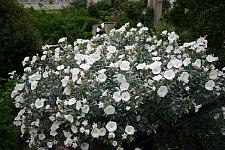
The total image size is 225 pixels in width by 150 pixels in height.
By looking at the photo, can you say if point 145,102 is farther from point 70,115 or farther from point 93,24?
point 93,24

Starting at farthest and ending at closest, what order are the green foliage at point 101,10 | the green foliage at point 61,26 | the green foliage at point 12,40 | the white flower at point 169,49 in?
the green foliage at point 101,10 < the green foliage at point 61,26 < the green foliage at point 12,40 < the white flower at point 169,49

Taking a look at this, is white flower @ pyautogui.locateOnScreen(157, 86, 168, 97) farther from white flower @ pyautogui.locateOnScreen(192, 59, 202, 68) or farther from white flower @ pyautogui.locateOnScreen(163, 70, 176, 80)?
white flower @ pyautogui.locateOnScreen(192, 59, 202, 68)

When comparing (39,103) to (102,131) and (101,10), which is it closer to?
(102,131)

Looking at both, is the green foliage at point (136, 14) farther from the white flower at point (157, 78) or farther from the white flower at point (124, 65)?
the white flower at point (157, 78)

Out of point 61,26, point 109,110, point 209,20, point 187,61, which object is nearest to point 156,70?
point 187,61

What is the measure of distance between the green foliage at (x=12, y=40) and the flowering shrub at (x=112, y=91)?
2.61m

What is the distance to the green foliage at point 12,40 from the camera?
245 inches

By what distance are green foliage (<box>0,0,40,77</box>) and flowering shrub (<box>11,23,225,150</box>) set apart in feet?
8.56

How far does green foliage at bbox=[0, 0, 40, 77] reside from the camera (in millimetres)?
6234

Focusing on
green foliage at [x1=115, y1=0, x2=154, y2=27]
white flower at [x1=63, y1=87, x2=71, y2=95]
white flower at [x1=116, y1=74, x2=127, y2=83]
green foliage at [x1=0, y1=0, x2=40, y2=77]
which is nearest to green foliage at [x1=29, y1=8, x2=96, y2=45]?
green foliage at [x1=115, y1=0, x2=154, y2=27]

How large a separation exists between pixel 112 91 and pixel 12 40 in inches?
137

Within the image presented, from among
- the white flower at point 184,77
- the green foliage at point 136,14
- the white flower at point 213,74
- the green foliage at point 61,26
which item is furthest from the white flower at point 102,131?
the green foliage at point 136,14

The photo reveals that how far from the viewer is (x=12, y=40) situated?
6.23 meters

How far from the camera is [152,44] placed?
384cm
